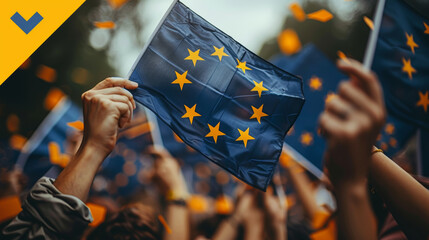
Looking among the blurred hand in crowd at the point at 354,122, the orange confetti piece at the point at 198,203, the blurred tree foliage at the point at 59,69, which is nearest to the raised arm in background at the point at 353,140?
the blurred hand in crowd at the point at 354,122

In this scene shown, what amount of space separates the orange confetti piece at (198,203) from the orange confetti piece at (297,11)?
6.34 m

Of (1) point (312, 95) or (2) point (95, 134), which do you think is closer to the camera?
(2) point (95, 134)

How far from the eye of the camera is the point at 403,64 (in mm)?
3309

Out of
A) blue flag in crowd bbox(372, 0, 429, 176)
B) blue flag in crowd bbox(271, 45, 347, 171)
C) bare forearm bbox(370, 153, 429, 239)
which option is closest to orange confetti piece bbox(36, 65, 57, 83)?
blue flag in crowd bbox(271, 45, 347, 171)

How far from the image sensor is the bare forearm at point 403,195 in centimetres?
110

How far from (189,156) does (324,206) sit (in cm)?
178

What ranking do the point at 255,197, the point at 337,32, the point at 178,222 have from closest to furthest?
the point at 178,222, the point at 255,197, the point at 337,32

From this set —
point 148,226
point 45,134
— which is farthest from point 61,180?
point 45,134

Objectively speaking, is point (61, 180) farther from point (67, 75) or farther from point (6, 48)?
point (67, 75)

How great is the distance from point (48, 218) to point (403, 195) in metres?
1.61

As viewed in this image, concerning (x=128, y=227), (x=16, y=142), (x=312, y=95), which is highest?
(x=312, y=95)

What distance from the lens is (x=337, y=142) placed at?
0.77 metres

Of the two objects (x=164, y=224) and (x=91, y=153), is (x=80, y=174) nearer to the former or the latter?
(x=91, y=153)

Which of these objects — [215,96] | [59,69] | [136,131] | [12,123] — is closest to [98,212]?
[136,131]
